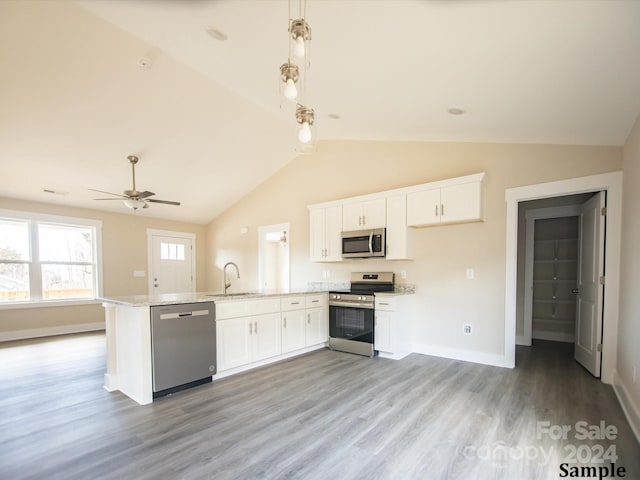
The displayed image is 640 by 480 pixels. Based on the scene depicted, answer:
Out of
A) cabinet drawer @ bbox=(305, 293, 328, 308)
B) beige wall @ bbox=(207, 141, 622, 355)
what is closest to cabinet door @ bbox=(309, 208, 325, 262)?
beige wall @ bbox=(207, 141, 622, 355)

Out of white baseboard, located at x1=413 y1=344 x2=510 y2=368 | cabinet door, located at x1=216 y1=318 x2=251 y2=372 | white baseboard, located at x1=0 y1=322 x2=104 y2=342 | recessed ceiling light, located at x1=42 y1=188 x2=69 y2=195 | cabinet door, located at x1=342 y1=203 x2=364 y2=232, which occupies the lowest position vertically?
white baseboard, located at x1=0 y1=322 x2=104 y2=342

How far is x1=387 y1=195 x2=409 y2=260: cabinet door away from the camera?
420 centimetres

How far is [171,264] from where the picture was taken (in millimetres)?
7309

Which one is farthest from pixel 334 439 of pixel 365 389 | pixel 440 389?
pixel 440 389

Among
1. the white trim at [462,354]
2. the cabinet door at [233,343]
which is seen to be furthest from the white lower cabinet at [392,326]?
the cabinet door at [233,343]

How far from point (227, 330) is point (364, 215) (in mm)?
2502

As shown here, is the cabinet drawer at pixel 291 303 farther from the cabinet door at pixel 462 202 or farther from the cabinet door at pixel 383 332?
the cabinet door at pixel 462 202

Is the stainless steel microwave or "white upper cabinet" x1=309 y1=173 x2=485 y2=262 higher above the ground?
"white upper cabinet" x1=309 y1=173 x2=485 y2=262

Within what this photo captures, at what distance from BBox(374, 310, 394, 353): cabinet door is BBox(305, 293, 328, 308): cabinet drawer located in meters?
0.85

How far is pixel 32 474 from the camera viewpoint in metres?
1.80

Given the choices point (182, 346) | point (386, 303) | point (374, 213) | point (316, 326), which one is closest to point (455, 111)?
point (374, 213)

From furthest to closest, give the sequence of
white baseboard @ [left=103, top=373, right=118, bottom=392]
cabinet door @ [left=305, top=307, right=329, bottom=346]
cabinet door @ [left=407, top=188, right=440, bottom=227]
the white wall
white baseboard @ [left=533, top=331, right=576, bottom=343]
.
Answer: white baseboard @ [left=533, top=331, right=576, bottom=343] → cabinet door @ [left=305, top=307, right=329, bottom=346] → cabinet door @ [left=407, top=188, right=440, bottom=227] → white baseboard @ [left=103, top=373, right=118, bottom=392] → the white wall

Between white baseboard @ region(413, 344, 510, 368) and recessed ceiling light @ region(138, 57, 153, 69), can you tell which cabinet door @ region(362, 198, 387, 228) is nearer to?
white baseboard @ region(413, 344, 510, 368)

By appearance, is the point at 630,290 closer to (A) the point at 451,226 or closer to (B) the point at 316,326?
(A) the point at 451,226
